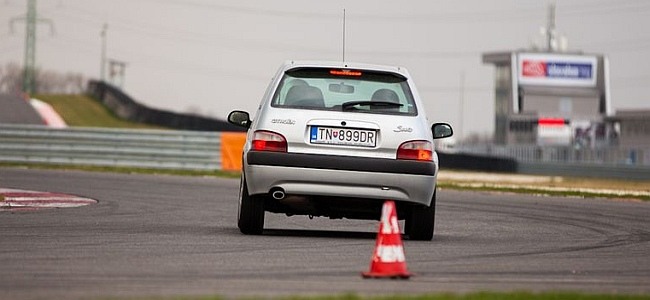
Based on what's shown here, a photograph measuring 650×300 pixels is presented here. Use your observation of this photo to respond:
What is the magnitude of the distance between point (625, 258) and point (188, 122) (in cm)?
3813

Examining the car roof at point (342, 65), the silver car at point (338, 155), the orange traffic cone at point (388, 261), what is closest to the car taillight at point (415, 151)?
the silver car at point (338, 155)

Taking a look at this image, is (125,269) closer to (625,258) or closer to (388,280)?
(388,280)

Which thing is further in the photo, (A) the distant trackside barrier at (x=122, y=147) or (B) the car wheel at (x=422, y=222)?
(A) the distant trackside barrier at (x=122, y=147)

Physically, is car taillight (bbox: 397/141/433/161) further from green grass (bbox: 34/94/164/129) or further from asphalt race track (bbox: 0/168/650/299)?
green grass (bbox: 34/94/164/129)

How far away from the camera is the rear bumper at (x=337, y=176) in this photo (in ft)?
42.0

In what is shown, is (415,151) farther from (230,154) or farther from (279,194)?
(230,154)

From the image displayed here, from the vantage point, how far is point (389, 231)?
9.67 m

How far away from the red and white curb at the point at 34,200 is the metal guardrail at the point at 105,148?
42.3 feet

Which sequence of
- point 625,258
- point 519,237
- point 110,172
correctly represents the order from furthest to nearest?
point 110,172 < point 519,237 < point 625,258

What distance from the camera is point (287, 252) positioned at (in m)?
11.4

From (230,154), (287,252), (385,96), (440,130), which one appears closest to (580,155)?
(230,154)

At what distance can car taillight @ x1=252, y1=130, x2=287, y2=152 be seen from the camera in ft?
42.3

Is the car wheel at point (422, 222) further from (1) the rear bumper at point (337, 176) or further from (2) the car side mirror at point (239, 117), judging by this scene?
(2) the car side mirror at point (239, 117)

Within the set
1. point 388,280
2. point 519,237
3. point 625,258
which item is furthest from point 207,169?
point 388,280
